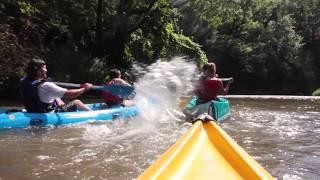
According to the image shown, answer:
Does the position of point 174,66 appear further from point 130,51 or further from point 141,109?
point 130,51

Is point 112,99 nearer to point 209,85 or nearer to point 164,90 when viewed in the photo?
point 164,90

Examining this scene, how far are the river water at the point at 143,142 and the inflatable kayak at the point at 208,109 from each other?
8.8 inches

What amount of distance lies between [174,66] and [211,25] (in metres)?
22.6

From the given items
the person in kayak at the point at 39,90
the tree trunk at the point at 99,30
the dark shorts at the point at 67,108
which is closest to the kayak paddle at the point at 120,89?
the dark shorts at the point at 67,108

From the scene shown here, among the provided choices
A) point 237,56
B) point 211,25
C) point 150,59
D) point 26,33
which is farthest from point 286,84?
point 26,33

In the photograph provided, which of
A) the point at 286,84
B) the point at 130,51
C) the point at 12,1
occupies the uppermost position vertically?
the point at 12,1

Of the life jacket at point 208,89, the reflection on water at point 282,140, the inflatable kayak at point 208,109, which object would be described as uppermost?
the life jacket at point 208,89

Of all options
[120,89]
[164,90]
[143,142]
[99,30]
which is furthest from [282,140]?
[99,30]

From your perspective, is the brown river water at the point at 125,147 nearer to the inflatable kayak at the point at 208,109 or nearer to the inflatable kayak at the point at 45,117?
the inflatable kayak at the point at 45,117

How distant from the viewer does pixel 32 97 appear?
8.25 m

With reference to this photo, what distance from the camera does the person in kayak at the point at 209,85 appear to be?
29.8ft

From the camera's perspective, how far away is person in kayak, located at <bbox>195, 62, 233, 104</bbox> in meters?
9.09

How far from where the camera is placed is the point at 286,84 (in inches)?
1499

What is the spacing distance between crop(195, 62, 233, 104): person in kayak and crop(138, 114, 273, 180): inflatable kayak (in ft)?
16.7
